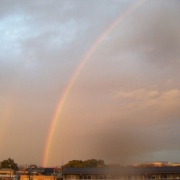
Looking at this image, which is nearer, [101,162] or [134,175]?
[134,175]

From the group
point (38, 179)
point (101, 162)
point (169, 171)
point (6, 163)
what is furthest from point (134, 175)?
point (6, 163)

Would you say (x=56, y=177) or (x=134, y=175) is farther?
(x=56, y=177)

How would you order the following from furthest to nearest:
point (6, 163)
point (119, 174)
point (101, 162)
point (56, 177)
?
point (6, 163) → point (101, 162) → point (56, 177) → point (119, 174)

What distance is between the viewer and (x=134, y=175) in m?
63.9

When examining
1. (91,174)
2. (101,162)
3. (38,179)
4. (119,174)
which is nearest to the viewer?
(119,174)

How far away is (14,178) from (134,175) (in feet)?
132

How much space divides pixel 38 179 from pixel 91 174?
26.6 metres

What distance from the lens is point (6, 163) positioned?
160m

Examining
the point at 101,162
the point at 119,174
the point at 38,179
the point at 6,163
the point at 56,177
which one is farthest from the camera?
the point at 6,163

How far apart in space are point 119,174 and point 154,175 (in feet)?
24.3

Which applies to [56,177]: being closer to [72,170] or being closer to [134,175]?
[72,170]

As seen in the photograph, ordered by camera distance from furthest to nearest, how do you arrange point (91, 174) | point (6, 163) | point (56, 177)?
1. point (6, 163)
2. point (56, 177)
3. point (91, 174)

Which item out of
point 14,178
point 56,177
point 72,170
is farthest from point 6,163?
point 72,170

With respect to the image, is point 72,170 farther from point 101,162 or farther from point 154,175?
point 101,162
